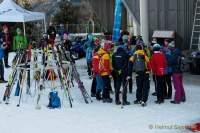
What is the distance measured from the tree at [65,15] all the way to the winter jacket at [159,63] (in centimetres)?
2376

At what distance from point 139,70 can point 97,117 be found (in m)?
1.77

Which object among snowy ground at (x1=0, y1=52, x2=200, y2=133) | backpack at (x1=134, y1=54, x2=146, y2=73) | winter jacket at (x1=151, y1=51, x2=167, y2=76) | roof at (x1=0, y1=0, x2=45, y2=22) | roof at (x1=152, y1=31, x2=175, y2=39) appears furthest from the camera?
roof at (x1=0, y1=0, x2=45, y2=22)

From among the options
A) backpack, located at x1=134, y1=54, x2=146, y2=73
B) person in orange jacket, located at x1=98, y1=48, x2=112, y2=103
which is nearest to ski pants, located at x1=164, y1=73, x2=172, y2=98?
backpack, located at x1=134, y1=54, x2=146, y2=73

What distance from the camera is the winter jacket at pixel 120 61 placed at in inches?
511

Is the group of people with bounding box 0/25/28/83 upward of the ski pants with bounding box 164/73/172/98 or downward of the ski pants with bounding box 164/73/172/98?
upward

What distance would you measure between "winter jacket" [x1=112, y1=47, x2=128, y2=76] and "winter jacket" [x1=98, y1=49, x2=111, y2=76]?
26cm

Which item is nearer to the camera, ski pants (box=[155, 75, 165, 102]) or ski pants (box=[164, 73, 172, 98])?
ski pants (box=[155, 75, 165, 102])

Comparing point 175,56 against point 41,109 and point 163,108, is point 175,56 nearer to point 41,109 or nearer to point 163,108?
point 163,108

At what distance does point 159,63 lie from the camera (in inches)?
520

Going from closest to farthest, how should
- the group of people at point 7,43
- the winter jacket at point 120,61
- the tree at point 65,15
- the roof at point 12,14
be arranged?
the winter jacket at point 120,61 < the group of people at point 7,43 < the roof at point 12,14 < the tree at point 65,15

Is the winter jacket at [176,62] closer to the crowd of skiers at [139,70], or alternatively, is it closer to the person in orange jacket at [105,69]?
the crowd of skiers at [139,70]

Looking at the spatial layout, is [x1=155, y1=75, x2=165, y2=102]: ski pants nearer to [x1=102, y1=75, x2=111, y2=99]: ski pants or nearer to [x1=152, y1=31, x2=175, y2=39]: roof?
[x1=102, y1=75, x2=111, y2=99]: ski pants

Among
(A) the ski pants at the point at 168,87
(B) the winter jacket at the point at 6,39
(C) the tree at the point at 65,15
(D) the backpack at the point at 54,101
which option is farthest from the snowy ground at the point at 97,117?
(C) the tree at the point at 65,15

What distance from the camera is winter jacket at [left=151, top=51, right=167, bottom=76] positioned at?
13180mm
